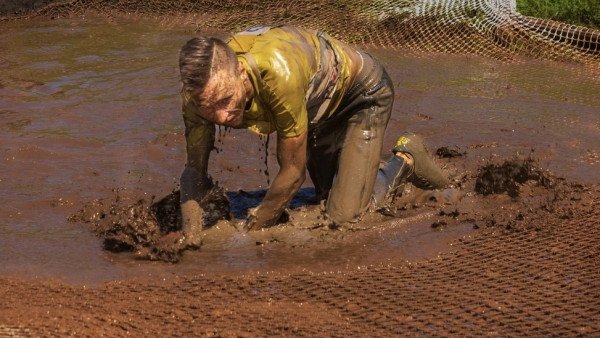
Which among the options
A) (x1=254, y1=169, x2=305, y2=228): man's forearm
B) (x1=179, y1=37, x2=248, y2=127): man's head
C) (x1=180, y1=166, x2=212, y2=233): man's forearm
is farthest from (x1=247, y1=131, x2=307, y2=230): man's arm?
(x1=179, y1=37, x2=248, y2=127): man's head

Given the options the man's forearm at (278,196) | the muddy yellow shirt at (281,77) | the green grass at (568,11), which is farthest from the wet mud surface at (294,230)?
the green grass at (568,11)

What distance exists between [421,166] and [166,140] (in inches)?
91.8

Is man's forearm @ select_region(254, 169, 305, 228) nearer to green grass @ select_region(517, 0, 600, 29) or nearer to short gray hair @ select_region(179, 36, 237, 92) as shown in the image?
short gray hair @ select_region(179, 36, 237, 92)

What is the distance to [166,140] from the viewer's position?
7.83m

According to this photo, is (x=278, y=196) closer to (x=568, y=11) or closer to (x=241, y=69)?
(x=241, y=69)

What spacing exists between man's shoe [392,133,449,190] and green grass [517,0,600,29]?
200 inches

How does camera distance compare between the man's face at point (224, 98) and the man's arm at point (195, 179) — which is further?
the man's arm at point (195, 179)

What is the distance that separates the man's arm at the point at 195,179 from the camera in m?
5.24

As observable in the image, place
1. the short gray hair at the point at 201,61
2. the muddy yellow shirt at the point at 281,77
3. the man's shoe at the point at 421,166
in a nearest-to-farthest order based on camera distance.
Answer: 1. the short gray hair at the point at 201,61
2. the muddy yellow shirt at the point at 281,77
3. the man's shoe at the point at 421,166

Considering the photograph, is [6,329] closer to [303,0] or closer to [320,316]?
[320,316]

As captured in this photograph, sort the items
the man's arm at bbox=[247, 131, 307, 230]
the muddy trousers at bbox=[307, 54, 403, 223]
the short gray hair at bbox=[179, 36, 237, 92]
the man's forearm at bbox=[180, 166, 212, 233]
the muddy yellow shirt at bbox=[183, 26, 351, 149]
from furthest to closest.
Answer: the muddy trousers at bbox=[307, 54, 403, 223] → the man's forearm at bbox=[180, 166, 212, 233] → the man's arm at bbox=[247, 131, 307, 230] → the muddy yellow shirt at bbox=[183, 26, 351, 149] → the short gray hair at bbox=[179, 36, 237, 92]

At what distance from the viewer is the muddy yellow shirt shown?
4.79 meters

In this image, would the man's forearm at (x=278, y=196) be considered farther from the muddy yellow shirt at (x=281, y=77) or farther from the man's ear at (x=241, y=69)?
the man's ear at (x=241, y=69)

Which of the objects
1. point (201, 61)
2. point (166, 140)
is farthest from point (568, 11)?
point (201, 61)
